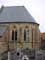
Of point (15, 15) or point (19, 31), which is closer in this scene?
point (19, 31)

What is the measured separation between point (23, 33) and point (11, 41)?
220 centimetres

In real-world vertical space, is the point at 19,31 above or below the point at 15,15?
below

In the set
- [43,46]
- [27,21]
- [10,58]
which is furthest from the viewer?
[43,46]

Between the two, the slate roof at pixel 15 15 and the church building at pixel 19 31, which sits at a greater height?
the slate roof at pixel 15 15

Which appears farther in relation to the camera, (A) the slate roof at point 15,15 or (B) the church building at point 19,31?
(A) the slate roof at point 15,15

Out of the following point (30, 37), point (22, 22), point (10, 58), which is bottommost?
point (10, 58)

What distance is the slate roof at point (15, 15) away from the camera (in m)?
36.0

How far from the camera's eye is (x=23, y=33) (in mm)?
35875

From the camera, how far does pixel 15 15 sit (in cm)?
3684

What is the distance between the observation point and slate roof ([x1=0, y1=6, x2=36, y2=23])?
36000mm

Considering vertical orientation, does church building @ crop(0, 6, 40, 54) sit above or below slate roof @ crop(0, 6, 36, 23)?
below

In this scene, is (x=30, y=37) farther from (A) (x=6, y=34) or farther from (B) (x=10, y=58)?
(B) (x=10, y=58)

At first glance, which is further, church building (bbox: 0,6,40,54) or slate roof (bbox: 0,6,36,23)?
slate roof (bbox: 0,6,36,23)

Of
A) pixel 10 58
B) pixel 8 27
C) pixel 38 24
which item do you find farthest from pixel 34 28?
pixel 10 58
